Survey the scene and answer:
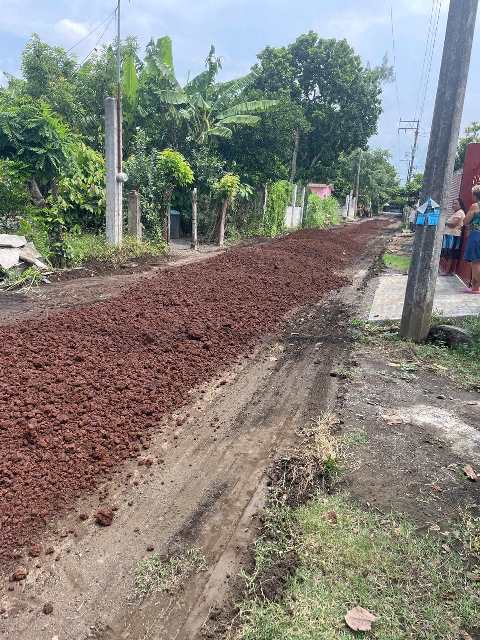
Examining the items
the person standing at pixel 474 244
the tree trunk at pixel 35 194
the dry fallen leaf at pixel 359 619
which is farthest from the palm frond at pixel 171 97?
the dry fallen leaf at pixel 359 619

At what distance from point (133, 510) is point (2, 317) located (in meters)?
4.79

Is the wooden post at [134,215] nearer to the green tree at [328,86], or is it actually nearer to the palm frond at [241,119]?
the palm frond at [241,119]

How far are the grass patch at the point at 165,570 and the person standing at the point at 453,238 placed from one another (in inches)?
354

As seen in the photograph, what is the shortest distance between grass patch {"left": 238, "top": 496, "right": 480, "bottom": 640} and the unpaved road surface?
29 cm

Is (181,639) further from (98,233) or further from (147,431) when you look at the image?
(98,233)

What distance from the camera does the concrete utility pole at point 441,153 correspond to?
5.40 m

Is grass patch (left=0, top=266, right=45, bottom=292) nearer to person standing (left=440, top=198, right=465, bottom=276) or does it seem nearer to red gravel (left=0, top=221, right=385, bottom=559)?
red gravel (left=0, top=221, right=385, bottom=559)

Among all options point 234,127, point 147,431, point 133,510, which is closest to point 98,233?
point 234,127

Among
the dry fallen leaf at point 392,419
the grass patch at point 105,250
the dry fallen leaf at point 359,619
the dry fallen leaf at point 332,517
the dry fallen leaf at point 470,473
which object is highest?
the grass patch at point 105,250

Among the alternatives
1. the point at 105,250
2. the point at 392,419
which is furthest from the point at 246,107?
the point at 392,419

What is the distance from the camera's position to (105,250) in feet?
40.3

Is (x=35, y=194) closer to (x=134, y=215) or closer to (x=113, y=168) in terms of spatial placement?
(x=113, y=168)

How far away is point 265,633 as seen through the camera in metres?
2.08

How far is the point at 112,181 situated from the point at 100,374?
9555mm
